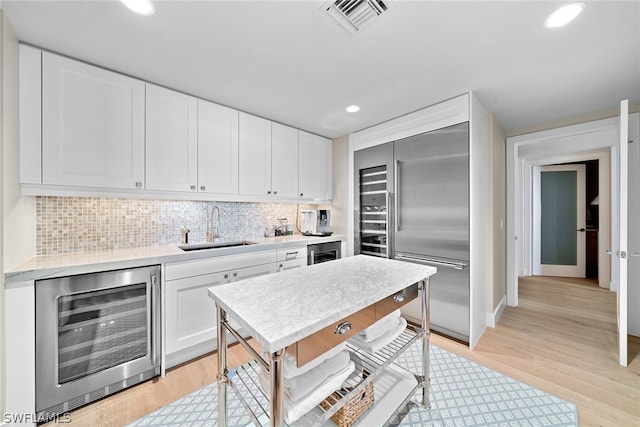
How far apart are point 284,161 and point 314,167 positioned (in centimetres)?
53

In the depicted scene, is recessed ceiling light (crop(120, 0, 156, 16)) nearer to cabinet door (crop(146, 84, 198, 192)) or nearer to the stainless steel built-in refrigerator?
cabinet door (crop(146, 84, 198, 192))

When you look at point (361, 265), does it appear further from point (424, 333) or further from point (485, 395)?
point (485, 395)

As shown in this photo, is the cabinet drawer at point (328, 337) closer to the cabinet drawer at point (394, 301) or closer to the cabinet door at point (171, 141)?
the cabinet drawer at point (394, 301)

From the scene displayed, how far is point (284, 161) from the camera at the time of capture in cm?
314

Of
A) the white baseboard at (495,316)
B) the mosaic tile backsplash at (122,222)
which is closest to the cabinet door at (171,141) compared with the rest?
the mosaic tile backsplash at (122,222)

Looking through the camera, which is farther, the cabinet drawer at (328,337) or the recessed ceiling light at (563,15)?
the recessed ceiling light at (563,15)

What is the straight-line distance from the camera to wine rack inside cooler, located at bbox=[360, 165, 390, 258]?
3055mm

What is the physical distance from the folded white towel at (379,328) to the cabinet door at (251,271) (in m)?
1.37

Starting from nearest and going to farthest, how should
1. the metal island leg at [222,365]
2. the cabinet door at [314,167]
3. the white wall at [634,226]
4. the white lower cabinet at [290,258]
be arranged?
the metal island leg at [222,365] < the white wall at [634,226] < the white lower cabinet at [290,258] < the cabinet door at [314,167]

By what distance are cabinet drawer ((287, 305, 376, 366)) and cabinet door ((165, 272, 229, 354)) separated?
4.99ft

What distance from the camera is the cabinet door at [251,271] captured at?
2349 mm

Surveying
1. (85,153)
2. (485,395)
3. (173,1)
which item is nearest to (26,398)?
(85,153)

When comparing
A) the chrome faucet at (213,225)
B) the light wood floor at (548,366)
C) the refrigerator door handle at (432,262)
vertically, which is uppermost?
the chrome faucet at (213,225)

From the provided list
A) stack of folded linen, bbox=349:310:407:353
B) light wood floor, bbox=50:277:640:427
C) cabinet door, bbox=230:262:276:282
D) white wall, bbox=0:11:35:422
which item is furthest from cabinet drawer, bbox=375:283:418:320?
white wall, bbox=0:11:35:422
